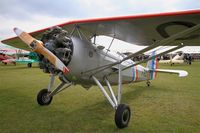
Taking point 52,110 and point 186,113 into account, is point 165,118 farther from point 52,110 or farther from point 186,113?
point 52,110

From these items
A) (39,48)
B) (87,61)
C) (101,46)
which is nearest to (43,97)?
(87,61)

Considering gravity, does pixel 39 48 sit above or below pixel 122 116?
above

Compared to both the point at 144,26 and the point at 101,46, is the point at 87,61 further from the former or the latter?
the point at 144,26

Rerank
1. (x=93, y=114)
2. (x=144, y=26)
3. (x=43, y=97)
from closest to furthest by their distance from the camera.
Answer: (x=144, y=26) → (x=93, y=114) → (x=43, y=97)

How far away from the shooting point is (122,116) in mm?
4203

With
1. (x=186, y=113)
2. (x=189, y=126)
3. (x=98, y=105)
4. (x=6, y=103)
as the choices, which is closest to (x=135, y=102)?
(x=98, y=105)

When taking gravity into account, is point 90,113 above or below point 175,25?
below

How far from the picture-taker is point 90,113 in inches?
206

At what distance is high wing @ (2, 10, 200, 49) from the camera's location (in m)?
4.07

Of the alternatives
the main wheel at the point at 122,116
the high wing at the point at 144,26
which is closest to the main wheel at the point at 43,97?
the high wing at the point at 144,26

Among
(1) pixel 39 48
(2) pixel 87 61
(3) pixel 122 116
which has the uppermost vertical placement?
(1) pixel 39 48

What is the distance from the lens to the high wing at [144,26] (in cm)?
407

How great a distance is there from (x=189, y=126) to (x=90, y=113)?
2.31 m

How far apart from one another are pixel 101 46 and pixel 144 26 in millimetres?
1119
